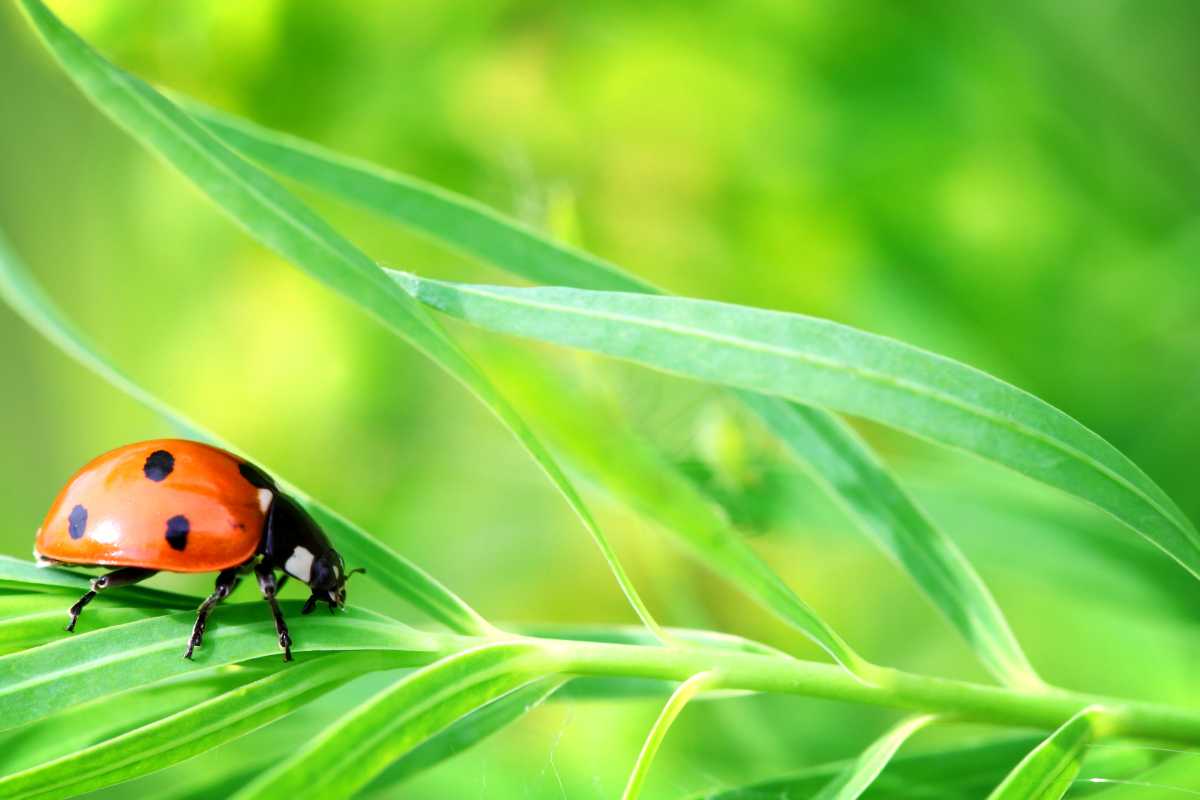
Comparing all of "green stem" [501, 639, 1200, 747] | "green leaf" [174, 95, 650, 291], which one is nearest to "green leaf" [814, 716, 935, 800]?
"green stem" [501, 639, 1200, 747]

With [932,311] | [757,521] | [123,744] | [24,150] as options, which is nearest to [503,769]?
[757,521]

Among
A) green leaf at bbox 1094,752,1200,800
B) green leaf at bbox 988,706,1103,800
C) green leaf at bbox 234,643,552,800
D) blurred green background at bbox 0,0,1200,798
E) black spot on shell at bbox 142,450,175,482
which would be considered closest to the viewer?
green leaf at bbox 234,643,552,800

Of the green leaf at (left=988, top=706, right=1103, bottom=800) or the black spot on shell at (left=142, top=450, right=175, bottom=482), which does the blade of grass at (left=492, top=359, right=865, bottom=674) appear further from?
the black spot on shell at (left=142, top=450, right=175, bottom=482)

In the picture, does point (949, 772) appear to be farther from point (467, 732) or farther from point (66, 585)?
point (66, 585)

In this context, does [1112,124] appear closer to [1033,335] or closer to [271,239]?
[1033,335]

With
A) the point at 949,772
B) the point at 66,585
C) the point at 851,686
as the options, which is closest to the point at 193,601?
the point at 66,585

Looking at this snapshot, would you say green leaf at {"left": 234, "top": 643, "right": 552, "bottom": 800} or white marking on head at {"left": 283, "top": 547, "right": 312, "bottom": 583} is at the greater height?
green leaf at {"left": 234, "top": 643, "right": 552, "bottom": 800}
